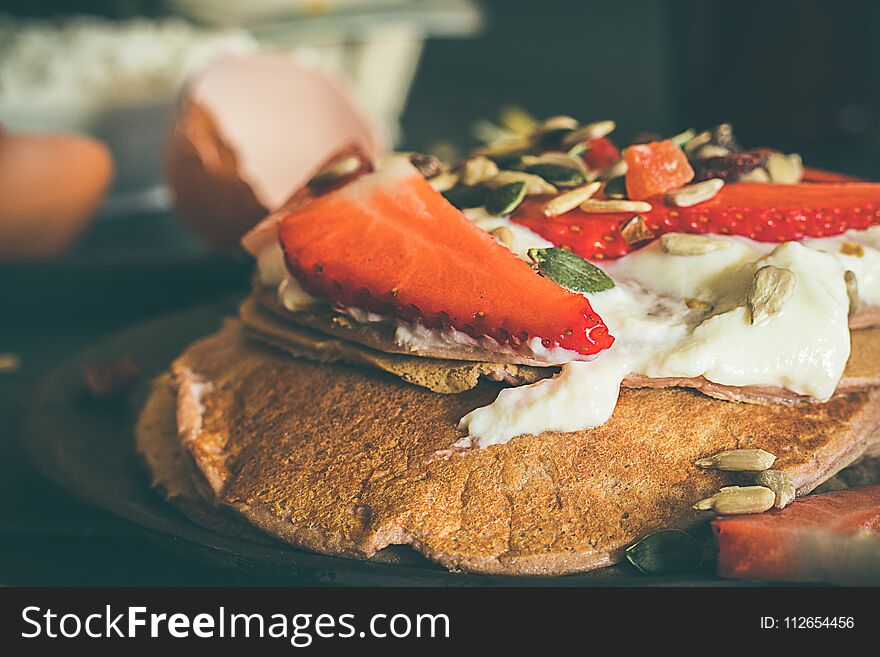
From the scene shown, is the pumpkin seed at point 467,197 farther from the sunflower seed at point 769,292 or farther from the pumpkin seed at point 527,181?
the sunflower seed at point 769,292

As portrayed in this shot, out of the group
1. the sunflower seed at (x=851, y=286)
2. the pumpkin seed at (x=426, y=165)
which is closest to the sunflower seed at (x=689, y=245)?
the sunflower seed at (x=851, y=286)

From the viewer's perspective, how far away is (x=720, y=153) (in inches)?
52.6

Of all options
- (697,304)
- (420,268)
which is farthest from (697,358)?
(420,268)

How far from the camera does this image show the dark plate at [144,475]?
969 mm

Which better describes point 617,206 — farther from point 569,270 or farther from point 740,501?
point 740,501

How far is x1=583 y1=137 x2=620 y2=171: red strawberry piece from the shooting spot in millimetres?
1408

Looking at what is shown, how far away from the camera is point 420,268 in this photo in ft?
3.73

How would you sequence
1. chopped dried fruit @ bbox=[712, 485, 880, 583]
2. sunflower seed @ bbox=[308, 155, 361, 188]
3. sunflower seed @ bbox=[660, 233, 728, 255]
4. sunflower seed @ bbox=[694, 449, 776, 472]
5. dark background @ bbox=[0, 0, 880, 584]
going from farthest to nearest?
sunflower seed @ bbox=[308, 155, 361, 188] → dark background @ bbox=[0, 0, 880, 584] → sunflower seed @ bbox=[660, 233, 728, 255] → sunflower seed @ bbox=[694, 449, 776, 472] → chopped dried fruit @ bbox=[712, 485, 880, 583]

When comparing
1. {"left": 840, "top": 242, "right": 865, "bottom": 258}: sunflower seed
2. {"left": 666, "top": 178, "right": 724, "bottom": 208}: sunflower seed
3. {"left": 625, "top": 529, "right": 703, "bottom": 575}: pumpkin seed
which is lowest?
{"left": 625, "top": 529, "right": 703, "bottom": 575}: pumpkin seed

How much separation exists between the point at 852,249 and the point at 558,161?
1.26 feet

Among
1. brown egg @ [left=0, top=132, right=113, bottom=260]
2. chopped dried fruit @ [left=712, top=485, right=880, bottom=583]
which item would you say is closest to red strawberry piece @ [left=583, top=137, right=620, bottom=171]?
Answer: chopped dried fruit @ [left=712, top=485, right=880, bottom=583]

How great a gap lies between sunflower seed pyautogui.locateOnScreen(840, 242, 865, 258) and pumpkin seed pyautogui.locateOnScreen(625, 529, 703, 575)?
43cm

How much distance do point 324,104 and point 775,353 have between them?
6.72ft

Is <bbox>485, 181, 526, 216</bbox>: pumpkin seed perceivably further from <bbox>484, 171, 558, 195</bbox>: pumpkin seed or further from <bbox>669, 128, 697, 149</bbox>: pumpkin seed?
<bbox>669, 128, 697, 149</bbox>: pumpkin seed
